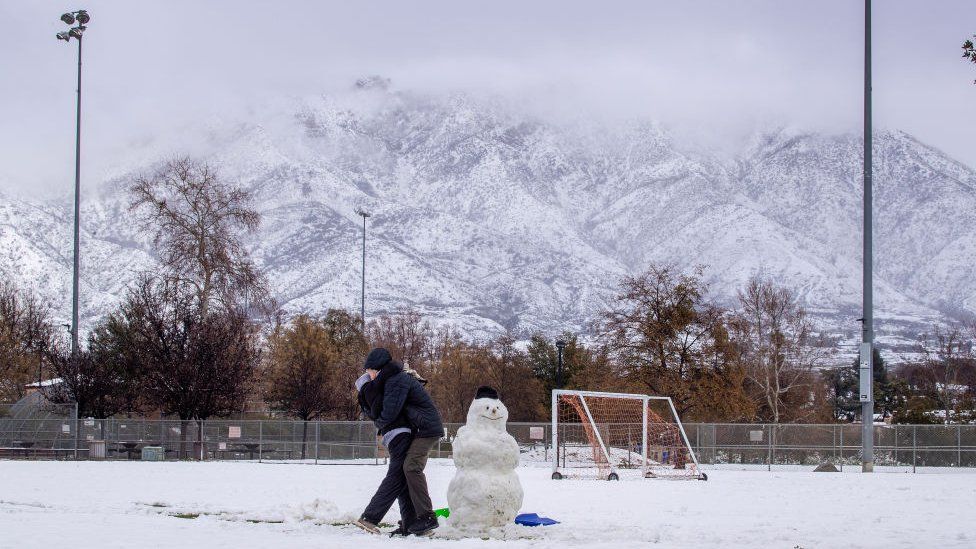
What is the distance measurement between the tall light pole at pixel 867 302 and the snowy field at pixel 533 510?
3792 millimetres

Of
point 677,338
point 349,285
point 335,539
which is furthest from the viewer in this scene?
point 349,285

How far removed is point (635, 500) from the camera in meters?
19.6

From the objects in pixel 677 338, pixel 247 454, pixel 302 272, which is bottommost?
pixel 247 454

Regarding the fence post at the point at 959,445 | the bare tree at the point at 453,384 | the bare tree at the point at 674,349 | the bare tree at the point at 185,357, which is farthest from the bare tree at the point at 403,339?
the fence post at the point at 959,445

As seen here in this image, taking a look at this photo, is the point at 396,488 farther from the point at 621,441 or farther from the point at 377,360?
the point at 621,441

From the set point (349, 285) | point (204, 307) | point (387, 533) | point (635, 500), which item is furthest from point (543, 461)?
point (349, 285)

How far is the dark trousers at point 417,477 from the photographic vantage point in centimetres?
1284

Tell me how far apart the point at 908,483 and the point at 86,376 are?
99.2 feet

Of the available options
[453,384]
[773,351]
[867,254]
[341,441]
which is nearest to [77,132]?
[341,441]

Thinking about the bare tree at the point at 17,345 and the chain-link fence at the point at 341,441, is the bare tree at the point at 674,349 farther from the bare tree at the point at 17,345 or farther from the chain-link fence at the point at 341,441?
the bare tree at the point at 17,345

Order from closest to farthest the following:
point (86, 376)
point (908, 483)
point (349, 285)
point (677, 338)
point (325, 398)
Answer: point (908, 483) < point (86, 376) < point (677, 338) < point (325, 398) < point (349, 285)

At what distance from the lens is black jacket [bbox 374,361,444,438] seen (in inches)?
510

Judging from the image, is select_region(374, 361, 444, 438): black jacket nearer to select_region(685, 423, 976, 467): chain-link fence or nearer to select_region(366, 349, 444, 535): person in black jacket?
select_region(366, 349, 444, 535): person in black jacket

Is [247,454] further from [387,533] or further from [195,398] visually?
[387,533]
